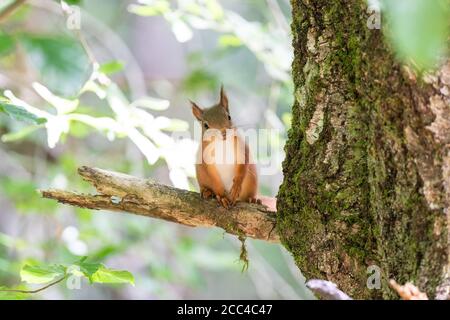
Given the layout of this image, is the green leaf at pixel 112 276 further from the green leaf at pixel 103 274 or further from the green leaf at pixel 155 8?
the green leaf at pixel 155 8

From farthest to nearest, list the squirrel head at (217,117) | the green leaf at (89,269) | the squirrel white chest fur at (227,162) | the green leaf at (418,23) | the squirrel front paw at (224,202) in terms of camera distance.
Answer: the squirrel head at (217,117) → the squirrel white chest fur at (227,162) → the squirrel front paw at (224,202) → the green leaf at (89,269) → the green leaf at (418,23)

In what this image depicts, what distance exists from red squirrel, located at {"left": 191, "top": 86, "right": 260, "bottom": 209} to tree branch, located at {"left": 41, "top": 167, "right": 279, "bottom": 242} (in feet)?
0.76

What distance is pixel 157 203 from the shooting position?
1657 mm

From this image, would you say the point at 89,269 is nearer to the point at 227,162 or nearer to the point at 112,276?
the point at 112,276

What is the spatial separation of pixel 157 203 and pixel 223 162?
1.82 feet

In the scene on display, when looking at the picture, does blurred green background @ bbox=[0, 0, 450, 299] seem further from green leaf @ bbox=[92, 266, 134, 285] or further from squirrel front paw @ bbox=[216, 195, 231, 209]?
squirrel front paw @ bbox=[216, 195, 231, 209]

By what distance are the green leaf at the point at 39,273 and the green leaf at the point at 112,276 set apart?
0.08 metres

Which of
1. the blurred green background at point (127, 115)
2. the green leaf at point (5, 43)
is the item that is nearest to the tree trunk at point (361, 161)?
the blurred green background at point (127, 115)

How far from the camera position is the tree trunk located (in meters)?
1.17

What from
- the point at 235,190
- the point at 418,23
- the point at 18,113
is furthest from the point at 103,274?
the point at 418,23

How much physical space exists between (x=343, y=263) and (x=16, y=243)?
1.88 m

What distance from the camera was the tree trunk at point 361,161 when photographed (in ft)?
3.84

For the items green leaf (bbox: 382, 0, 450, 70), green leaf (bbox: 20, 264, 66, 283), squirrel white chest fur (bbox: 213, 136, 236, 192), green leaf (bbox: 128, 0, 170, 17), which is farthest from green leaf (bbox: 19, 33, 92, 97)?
green leaf (bbox: 382, 0, 450, 70)

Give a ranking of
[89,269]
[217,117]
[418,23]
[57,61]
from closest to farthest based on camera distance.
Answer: [418,23], [89,269], [217,117], [57,61]
